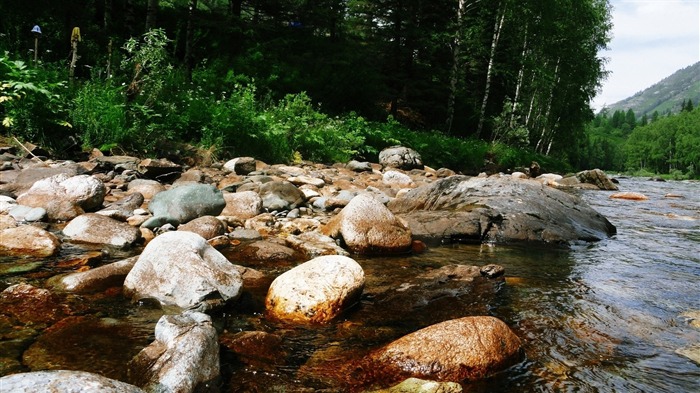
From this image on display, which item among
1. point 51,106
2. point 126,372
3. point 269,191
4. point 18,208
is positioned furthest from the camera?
point 51,106

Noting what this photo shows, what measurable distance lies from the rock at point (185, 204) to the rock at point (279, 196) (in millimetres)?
916

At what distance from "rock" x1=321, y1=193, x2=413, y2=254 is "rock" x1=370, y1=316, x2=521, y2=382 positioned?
8.01 feet

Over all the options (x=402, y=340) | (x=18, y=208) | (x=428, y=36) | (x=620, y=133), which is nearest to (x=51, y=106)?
(x=18, y=208)

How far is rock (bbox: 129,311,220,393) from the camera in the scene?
2.24 metres

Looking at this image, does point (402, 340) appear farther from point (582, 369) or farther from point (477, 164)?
point (477, 164)

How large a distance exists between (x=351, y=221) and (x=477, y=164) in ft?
47.5

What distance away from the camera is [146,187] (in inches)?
277

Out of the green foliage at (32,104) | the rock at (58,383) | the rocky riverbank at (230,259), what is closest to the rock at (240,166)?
the rocky riverbank at (230,259)

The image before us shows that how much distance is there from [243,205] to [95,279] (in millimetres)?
3160

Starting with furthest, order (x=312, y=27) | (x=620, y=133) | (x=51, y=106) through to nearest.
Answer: (x=620, y=133) < (x=312, y=27) < (x=51, y=106)

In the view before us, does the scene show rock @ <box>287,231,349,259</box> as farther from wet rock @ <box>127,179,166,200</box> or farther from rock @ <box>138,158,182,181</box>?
rock @ <box>138,158,182,181</box>

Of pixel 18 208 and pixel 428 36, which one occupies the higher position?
pixel 428 36

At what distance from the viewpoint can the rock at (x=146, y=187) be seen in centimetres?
688

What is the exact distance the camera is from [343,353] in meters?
2.91
